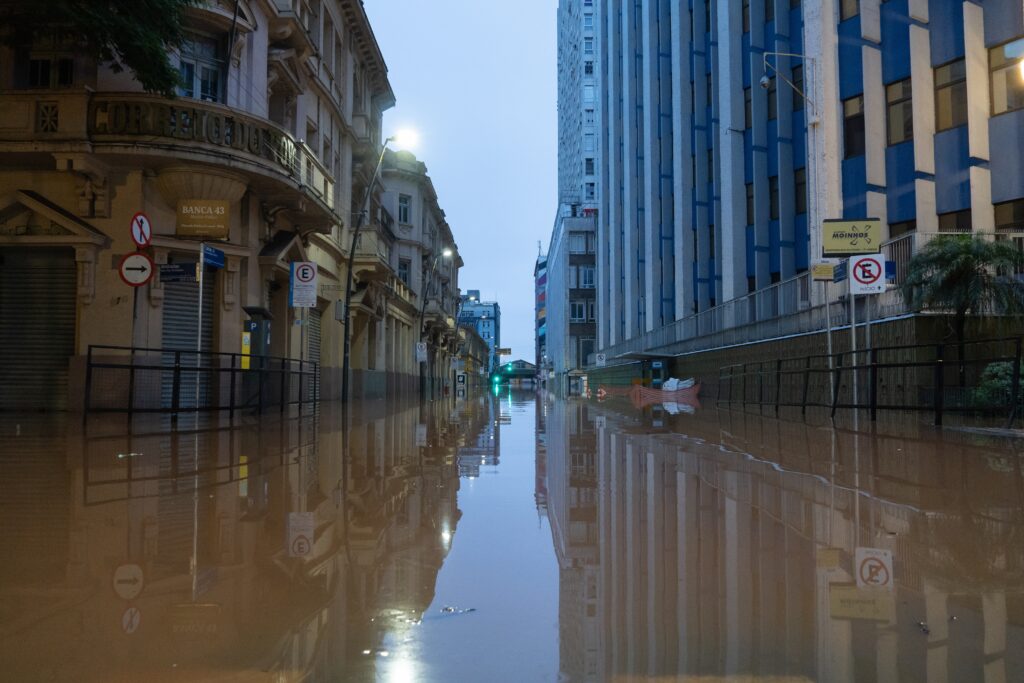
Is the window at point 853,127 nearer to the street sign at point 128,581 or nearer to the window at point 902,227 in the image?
the window at point 902,227

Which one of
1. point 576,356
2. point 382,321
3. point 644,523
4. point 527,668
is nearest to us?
point 527,668

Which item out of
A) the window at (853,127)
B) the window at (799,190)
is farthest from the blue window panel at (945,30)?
the window at (799,190)

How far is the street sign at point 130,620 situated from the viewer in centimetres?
282

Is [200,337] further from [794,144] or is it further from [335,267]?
[794,144]

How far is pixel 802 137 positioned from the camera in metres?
28.6

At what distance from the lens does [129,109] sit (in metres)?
16.4

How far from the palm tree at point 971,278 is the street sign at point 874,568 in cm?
1301

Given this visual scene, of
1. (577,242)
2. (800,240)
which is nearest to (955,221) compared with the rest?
(800,240)

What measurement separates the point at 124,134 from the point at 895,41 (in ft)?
68.9

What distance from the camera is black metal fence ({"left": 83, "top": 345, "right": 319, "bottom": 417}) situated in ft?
47.7

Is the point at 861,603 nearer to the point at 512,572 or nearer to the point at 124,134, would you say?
the point at 512,572

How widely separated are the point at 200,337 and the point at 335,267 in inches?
484

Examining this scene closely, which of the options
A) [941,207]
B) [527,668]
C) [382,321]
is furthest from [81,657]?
[382,321]

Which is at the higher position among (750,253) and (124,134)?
(750,253)
